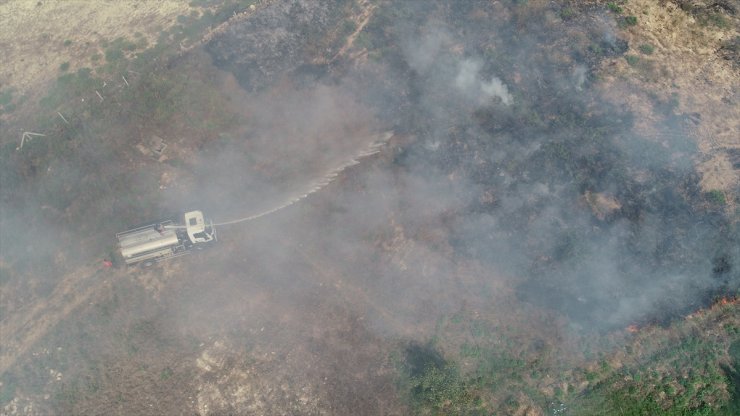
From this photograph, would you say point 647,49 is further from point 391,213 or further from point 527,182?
point 391,213

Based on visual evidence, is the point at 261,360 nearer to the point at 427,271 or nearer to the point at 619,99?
the point at 427,271

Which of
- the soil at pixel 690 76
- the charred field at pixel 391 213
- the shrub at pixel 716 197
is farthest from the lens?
the soil at pixel 690 76

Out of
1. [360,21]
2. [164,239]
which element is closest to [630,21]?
[360,21]

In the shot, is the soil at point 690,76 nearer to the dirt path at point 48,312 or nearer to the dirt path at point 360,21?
the dirt path at point 360,21

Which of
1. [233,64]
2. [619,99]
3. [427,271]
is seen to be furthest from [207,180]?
[619,99]

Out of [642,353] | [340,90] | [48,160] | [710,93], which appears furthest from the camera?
[340,90]

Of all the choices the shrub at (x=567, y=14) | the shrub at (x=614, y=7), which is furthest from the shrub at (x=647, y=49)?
the shrub at (x=567, y=14)
